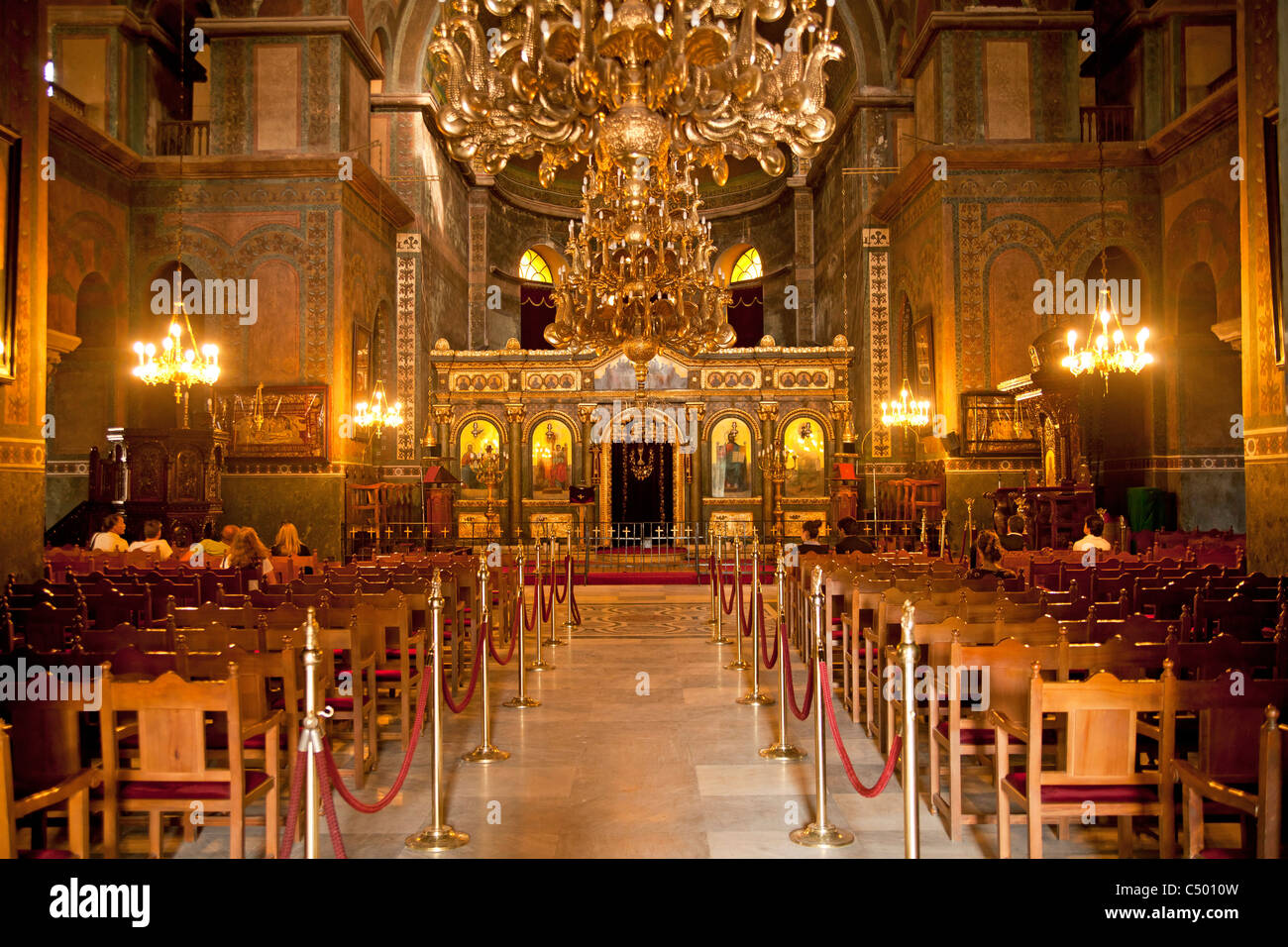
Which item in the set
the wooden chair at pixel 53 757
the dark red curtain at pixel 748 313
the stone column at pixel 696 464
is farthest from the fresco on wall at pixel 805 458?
the wooden chair at pixel 53 757

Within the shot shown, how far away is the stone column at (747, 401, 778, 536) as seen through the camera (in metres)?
24.1

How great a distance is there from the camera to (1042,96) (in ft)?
58.4

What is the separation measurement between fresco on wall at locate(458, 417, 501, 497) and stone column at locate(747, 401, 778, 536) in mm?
6822

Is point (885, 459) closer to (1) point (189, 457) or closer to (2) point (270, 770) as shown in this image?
(1) point (189, 457)

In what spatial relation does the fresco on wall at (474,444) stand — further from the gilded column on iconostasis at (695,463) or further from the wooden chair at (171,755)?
the wooden chair at (171,755)

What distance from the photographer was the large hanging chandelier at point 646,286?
12984mm

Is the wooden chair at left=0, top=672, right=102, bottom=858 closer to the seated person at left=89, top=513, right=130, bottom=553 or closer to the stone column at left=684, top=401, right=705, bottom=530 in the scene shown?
the seated person at left=89, top=513, right=130, bottom=553

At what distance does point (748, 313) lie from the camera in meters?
31.0

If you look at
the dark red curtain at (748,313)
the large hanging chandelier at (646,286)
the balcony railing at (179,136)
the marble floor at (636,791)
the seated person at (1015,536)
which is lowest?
the marble floor at (636,791)

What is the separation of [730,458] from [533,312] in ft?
33.2

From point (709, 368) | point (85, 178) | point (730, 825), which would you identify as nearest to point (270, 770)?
point (730, 825)

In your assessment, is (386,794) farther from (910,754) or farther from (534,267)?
(534,267)

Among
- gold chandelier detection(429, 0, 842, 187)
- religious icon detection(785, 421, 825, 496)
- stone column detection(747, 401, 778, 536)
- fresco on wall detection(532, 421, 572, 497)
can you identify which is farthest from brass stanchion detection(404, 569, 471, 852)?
religious icon detection(785, 421, 825, 496)
